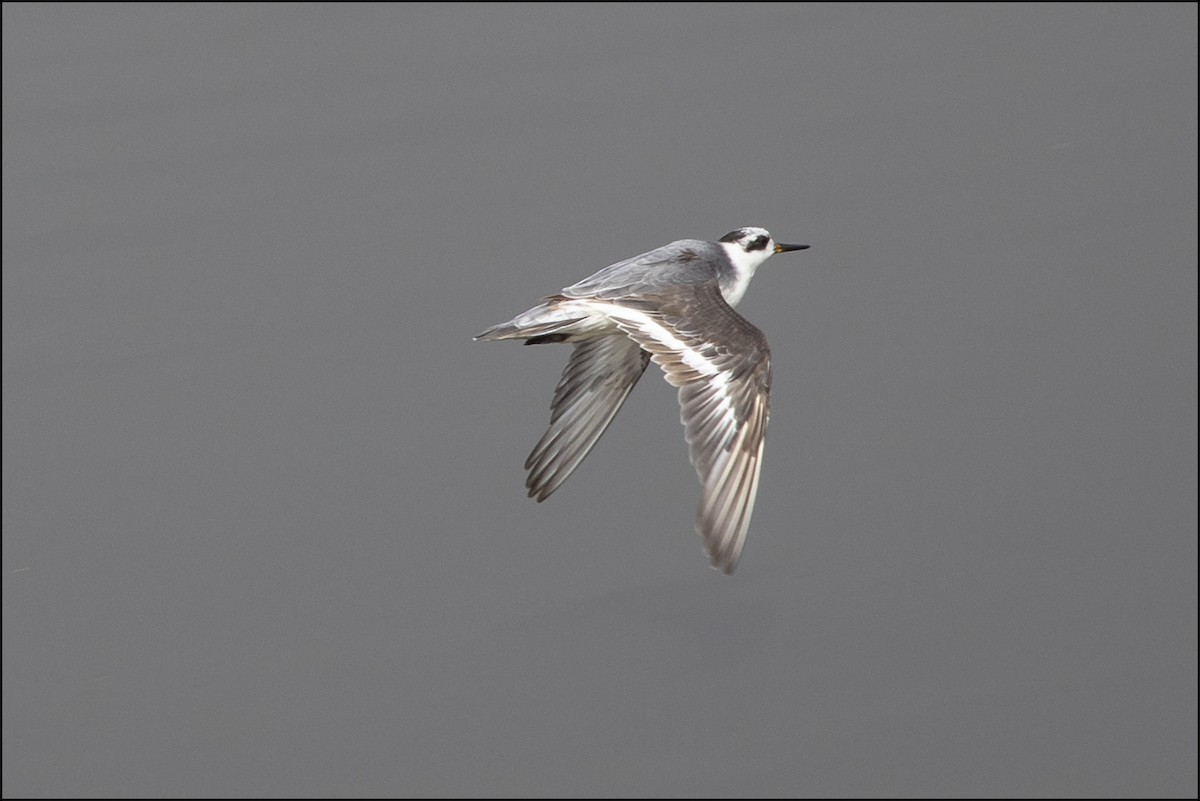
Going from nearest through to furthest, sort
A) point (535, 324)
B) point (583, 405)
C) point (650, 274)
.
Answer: point (535, 324), point (650, 274), point (583, 405)

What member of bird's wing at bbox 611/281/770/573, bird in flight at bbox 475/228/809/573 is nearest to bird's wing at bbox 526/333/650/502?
bird in flight at bbox 475/228/809/573

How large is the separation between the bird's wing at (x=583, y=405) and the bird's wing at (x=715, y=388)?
39cm

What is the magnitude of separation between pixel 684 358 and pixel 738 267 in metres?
0.93

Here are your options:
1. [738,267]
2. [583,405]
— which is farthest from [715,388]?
[738,267]

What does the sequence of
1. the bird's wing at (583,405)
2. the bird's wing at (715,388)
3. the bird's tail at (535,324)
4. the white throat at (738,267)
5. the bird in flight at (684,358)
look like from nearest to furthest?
1. the bird's wing at (715,388)
2. the bird in flight at (684,358)
3. the bird's tail at (535,324)
4. the bird's wing at (583,405)
5. the white throat at (738,267)

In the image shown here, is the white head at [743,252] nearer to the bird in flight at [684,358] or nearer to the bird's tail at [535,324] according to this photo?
the bird in flight at [684,358]

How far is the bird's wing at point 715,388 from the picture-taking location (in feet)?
15.9

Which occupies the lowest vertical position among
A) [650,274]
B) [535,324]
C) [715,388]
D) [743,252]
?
[715,388]

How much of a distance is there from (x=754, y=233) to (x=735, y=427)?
1284 mm

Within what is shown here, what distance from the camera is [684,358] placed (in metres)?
5.27

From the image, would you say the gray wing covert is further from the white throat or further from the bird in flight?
the white throat

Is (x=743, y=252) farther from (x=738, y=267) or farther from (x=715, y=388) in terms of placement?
(x=715, y=388)

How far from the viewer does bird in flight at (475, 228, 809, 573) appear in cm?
495

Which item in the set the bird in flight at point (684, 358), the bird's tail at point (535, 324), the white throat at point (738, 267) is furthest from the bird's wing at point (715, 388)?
the white throat at point (738, 267)
